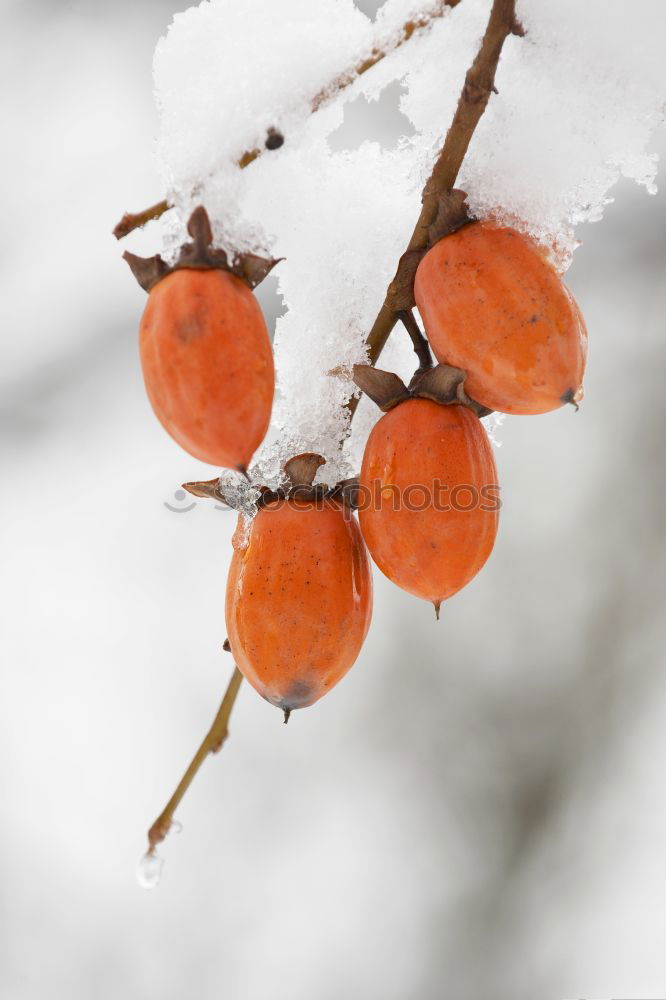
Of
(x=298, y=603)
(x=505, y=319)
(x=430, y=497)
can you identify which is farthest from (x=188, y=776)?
(x=505, y=319)

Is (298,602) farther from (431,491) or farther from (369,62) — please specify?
(369,62)

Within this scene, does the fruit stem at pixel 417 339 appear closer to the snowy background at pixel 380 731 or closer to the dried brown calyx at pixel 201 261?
the dried brown calyx at pixel 201 261

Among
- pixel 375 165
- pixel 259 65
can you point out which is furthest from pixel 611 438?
pixel 259 65

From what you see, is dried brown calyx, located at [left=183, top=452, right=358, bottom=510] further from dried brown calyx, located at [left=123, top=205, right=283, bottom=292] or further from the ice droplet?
the ice droplet

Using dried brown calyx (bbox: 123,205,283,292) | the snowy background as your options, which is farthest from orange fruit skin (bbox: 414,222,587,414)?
the snowy background

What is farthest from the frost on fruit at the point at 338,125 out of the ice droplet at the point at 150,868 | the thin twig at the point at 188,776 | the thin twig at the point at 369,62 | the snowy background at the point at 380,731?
the snowy background at the point at 380,731

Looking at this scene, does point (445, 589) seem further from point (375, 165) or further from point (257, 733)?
point (257, 733)
